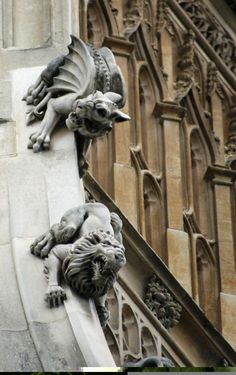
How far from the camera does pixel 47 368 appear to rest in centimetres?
1123

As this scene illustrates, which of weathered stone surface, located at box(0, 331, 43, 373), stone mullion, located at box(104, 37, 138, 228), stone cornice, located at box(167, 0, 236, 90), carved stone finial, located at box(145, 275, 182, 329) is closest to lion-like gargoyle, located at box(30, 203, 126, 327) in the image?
weathered stone surface, located at box(0, 331, 43, 373)

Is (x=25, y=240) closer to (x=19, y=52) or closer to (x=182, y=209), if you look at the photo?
(x=19, y=52)

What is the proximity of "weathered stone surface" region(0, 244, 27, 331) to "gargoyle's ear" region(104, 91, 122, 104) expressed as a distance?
2.83 feet

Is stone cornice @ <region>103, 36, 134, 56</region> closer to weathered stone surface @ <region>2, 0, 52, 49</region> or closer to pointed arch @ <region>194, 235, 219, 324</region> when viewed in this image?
pointed arch @ <region>194, 235, 219, 324</region>

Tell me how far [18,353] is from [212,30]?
31.9 ft

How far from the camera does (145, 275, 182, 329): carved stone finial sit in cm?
1775

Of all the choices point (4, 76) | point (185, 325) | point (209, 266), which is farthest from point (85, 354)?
point (209, 266)

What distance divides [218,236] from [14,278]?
8096 millimetres

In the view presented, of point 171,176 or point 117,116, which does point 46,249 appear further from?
point 171,176

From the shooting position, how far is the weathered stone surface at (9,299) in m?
11.5

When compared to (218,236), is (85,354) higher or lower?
higher

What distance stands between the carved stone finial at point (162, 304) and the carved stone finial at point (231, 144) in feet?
7.36

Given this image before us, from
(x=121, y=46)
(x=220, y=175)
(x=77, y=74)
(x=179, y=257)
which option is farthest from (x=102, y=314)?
(x=220, y=175)

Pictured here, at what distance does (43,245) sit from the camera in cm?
1176
